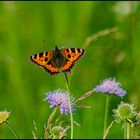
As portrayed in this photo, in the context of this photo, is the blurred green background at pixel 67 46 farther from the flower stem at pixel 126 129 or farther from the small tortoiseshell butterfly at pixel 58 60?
the flower stem at pixel 126 129

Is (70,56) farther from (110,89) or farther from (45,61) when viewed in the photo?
(110,89)

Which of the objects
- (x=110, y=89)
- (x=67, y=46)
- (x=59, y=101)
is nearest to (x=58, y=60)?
(x=59, y=101)

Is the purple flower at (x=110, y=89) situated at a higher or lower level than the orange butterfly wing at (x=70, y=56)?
lower

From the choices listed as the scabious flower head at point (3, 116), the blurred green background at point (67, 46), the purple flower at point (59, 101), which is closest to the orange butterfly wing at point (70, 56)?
the purple flower at point (59, 101)

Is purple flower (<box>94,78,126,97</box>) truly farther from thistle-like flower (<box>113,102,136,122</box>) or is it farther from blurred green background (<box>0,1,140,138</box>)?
blurred green background (<box>0,1,140,138</box>)

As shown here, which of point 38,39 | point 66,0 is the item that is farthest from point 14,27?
point 66,0

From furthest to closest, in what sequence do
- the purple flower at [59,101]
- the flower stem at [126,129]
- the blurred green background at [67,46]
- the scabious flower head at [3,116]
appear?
the blurred green background at [67,46], the purple flower at [59,101], the scabious flower head at [3,116], the flower stem at [126,129]

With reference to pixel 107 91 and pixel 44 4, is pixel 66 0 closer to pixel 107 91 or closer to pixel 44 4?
pixel 44 4
